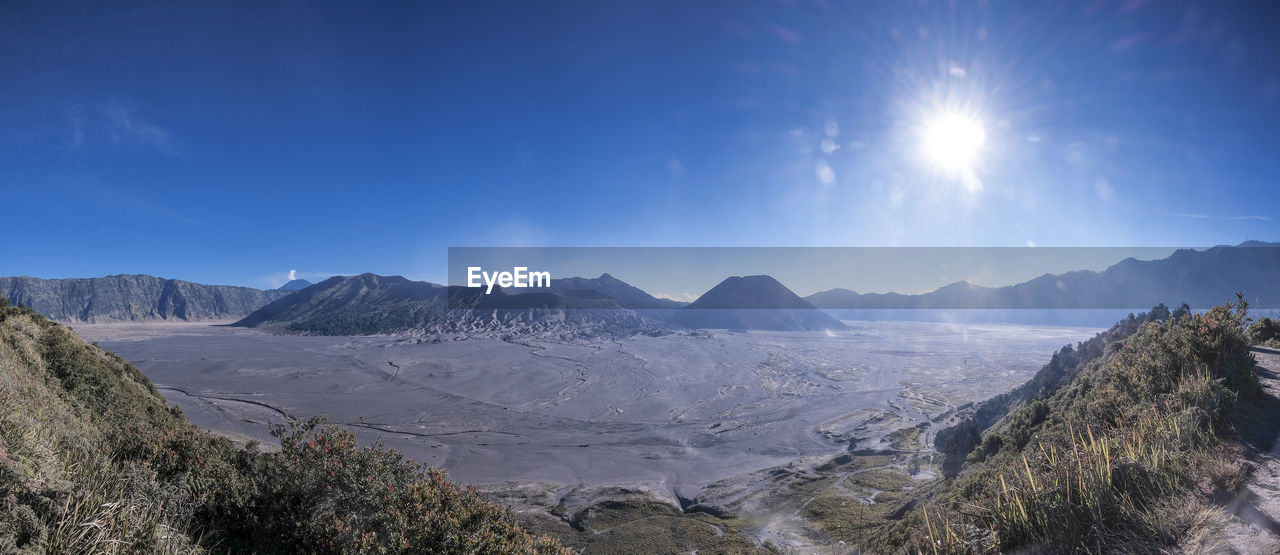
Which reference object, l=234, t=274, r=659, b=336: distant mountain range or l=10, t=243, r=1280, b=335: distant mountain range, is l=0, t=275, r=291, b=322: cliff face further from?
l=234, t=274, r=659, b=336: distant mountain range

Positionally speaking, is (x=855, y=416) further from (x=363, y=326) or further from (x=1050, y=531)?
(x=363, y=326)

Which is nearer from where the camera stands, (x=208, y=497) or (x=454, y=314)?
(x=208, y=497)

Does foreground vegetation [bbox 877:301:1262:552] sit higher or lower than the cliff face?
lower

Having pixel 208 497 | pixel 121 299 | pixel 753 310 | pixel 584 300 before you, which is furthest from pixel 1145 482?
pixel 121 299

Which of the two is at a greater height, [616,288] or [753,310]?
[616,288]

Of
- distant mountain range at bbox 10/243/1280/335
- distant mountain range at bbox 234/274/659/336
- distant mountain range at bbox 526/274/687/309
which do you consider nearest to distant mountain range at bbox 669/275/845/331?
distant mountain range at bbox 10/243/1280/335

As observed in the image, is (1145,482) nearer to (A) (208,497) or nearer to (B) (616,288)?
(A) (208,497)

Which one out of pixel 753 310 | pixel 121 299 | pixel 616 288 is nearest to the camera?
pixel 753 310
